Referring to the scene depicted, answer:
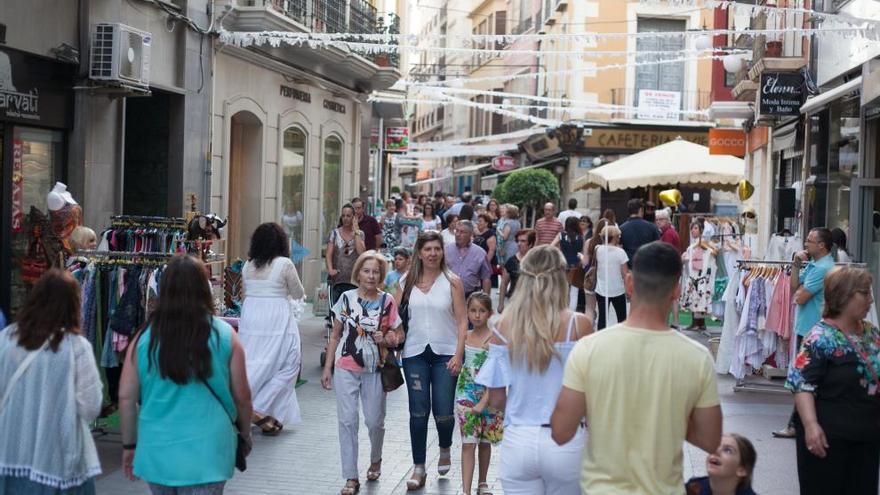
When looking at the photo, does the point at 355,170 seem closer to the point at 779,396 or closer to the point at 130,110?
the point at 130,110

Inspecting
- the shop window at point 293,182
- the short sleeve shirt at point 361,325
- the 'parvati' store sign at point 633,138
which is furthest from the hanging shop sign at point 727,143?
the short sleeve shirt at point 361,325

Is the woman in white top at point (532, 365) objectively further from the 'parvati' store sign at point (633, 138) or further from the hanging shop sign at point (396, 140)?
the hanging shop sign at point (396, 140)

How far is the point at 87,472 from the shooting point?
17.0ft

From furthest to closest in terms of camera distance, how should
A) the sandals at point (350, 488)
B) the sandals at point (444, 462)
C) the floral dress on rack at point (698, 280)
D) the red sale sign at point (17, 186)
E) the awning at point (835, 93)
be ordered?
the floral dress on rack at point (698, 280) → the awning at point (835, 93) → the red sale sign at point (17, 186) → the sandals at point (444, 462) → the sandals at point (350, 488)

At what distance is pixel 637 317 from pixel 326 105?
1805 cm

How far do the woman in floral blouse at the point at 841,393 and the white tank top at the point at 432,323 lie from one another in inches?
111

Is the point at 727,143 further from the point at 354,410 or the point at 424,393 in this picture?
the point at 354,410

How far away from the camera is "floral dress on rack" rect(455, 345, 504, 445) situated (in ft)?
24.2

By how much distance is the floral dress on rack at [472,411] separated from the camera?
7387 millimetres

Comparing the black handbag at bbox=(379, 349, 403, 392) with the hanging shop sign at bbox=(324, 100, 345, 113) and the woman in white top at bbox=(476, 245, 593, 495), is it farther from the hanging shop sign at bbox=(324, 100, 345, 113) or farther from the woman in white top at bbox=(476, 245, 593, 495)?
the hanging shop sign at bbox=(324, 100, 345, 113)

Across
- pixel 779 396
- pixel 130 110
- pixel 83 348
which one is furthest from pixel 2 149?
pixel 779 396

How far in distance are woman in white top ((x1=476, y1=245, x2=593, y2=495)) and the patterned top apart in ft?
3.75

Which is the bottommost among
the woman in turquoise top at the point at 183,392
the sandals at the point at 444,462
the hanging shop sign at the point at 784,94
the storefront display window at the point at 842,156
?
the sandals at the point at 444,462

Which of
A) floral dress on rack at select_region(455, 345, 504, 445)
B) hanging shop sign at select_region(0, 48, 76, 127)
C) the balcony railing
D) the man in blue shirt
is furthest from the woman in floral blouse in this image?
the balcony railing
